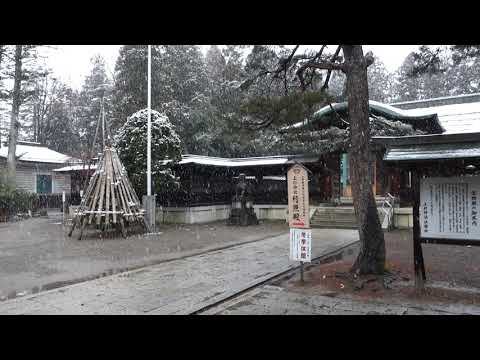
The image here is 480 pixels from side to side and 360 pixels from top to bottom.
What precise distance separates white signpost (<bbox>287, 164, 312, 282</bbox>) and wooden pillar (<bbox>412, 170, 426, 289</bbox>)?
191 centimetres

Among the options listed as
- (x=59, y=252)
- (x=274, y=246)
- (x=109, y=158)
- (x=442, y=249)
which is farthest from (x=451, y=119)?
(x=59, y=252)

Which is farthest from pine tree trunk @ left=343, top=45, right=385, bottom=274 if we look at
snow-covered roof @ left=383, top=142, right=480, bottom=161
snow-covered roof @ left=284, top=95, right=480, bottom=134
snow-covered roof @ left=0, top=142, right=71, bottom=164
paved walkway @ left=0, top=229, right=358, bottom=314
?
snow-covered roof @ left=0, top=142, right=71, bottom=164

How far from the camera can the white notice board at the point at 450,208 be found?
21.5ft

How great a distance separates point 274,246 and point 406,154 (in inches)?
269

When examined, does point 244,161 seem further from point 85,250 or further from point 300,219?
point 300,219

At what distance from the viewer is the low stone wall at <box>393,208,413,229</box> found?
1745 centimetres

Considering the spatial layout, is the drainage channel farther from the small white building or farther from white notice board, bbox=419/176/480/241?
the small white building

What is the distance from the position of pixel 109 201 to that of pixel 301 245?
967 cm

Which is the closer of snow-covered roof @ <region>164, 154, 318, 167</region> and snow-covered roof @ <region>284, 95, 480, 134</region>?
snow-covered roof @ <region>284, 95, 480, 134</region>

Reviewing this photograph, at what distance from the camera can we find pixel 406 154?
6.88m

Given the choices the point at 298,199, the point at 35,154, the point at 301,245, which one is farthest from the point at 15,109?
the point at 301,245

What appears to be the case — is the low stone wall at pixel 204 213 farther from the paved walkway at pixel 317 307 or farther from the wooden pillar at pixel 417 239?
the wooden pillar at pixel 417 239

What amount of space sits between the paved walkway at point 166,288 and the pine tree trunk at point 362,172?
2068 mm

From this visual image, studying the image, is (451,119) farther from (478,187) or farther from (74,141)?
(74,141)
